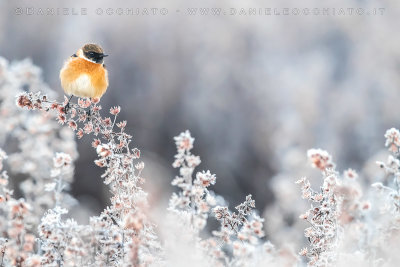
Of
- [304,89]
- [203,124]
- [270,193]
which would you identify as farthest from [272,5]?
[270,193]

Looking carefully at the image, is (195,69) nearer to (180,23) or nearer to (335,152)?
(180,23)

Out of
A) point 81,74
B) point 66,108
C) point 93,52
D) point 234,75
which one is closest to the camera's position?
point 66,108

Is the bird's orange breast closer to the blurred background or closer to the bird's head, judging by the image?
the bird's head

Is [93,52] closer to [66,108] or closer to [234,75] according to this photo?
[66,108]

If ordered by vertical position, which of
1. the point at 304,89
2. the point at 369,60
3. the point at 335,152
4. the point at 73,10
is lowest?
the point at 335,152

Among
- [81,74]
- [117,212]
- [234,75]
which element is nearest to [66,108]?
[117,212]

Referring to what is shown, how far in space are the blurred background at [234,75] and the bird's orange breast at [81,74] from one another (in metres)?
2.70

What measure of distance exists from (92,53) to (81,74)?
0.71 ft

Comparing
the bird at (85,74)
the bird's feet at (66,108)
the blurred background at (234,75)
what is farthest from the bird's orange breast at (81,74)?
the blurred background at (234,75)

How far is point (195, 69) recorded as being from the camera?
10.2 m

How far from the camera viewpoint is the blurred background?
7113mm

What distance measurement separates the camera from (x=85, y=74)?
3570 millimetres

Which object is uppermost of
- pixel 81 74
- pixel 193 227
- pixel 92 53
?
pixel 92 53

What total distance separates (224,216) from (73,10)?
9.03 metres
